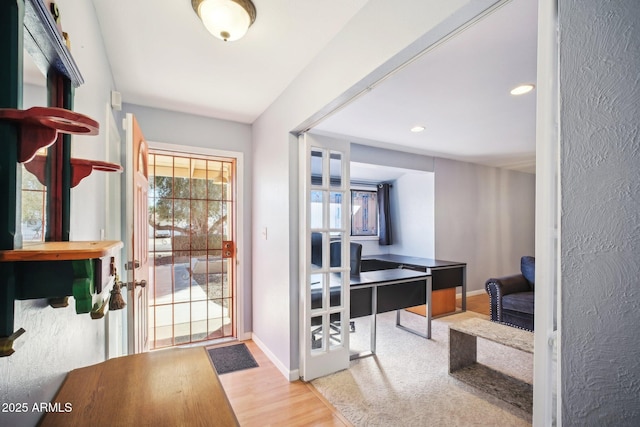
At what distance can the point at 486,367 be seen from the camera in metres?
2.68

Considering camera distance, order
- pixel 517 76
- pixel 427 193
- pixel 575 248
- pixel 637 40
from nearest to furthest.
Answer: pixel 637 40 < pixel 575 248 < pixel 517 76 < pixel 427 193

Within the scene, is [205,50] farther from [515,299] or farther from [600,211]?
[515,299]

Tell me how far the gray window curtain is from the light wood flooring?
140 inches

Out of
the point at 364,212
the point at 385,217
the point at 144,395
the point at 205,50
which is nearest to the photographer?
the point at 144,395

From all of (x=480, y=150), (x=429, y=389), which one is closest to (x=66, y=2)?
(x=429, y=389)

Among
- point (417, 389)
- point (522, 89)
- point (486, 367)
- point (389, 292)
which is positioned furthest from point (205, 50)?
point (486, 367)

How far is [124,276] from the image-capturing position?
7.68 feet

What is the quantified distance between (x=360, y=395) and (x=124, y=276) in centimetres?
204

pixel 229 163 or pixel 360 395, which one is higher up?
pixel 229 163

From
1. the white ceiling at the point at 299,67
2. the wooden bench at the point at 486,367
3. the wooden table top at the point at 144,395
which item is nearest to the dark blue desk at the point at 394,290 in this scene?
the wooden bench at the point at 486,367

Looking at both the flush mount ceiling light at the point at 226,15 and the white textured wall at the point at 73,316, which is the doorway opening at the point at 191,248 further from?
the flush mount ceiling light at the point at 226,15

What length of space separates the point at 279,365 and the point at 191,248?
1.61 metres

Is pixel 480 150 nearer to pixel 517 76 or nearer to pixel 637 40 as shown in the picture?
pixel 517 76

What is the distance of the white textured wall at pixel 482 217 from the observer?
507 cm
